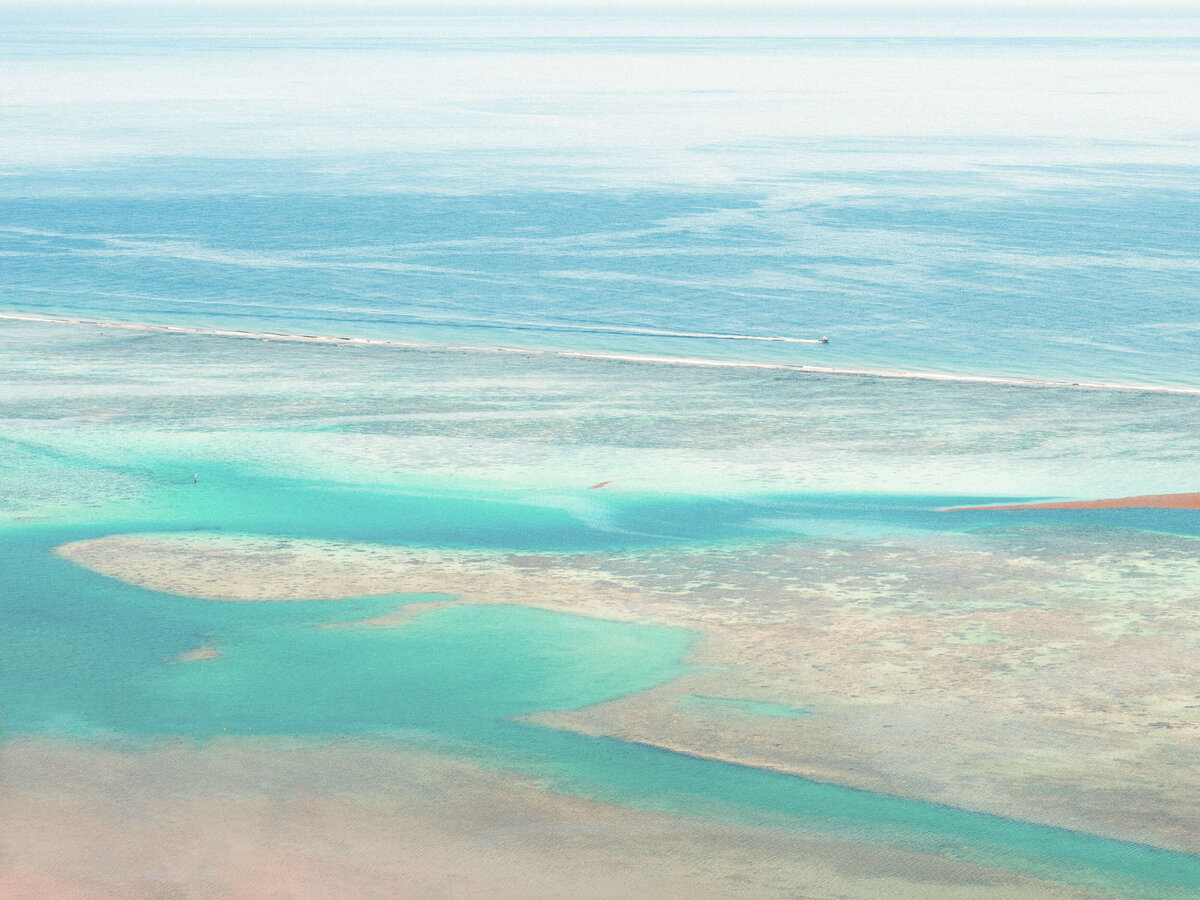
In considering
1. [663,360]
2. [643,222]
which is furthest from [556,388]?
[643,222]

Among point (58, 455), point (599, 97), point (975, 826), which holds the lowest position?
point (975, 826)

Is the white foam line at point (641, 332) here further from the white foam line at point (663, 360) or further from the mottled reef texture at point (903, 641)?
the mottled reef texture at point (903, 641)

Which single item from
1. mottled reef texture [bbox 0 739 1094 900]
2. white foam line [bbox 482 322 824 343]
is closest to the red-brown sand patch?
mottled reef texture [bbox 0 739 1094 900]

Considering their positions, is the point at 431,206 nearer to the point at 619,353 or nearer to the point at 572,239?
the point at 572,239

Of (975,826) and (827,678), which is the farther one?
(827,678)

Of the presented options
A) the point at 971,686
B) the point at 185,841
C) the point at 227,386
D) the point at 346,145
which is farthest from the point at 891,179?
the point at 185,841


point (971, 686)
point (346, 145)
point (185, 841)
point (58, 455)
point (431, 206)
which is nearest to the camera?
point (185, 841)

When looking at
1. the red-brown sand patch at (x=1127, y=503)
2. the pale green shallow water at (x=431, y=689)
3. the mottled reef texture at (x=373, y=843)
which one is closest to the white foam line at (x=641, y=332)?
the red-brown sand patch at (x=1127, y=503)
